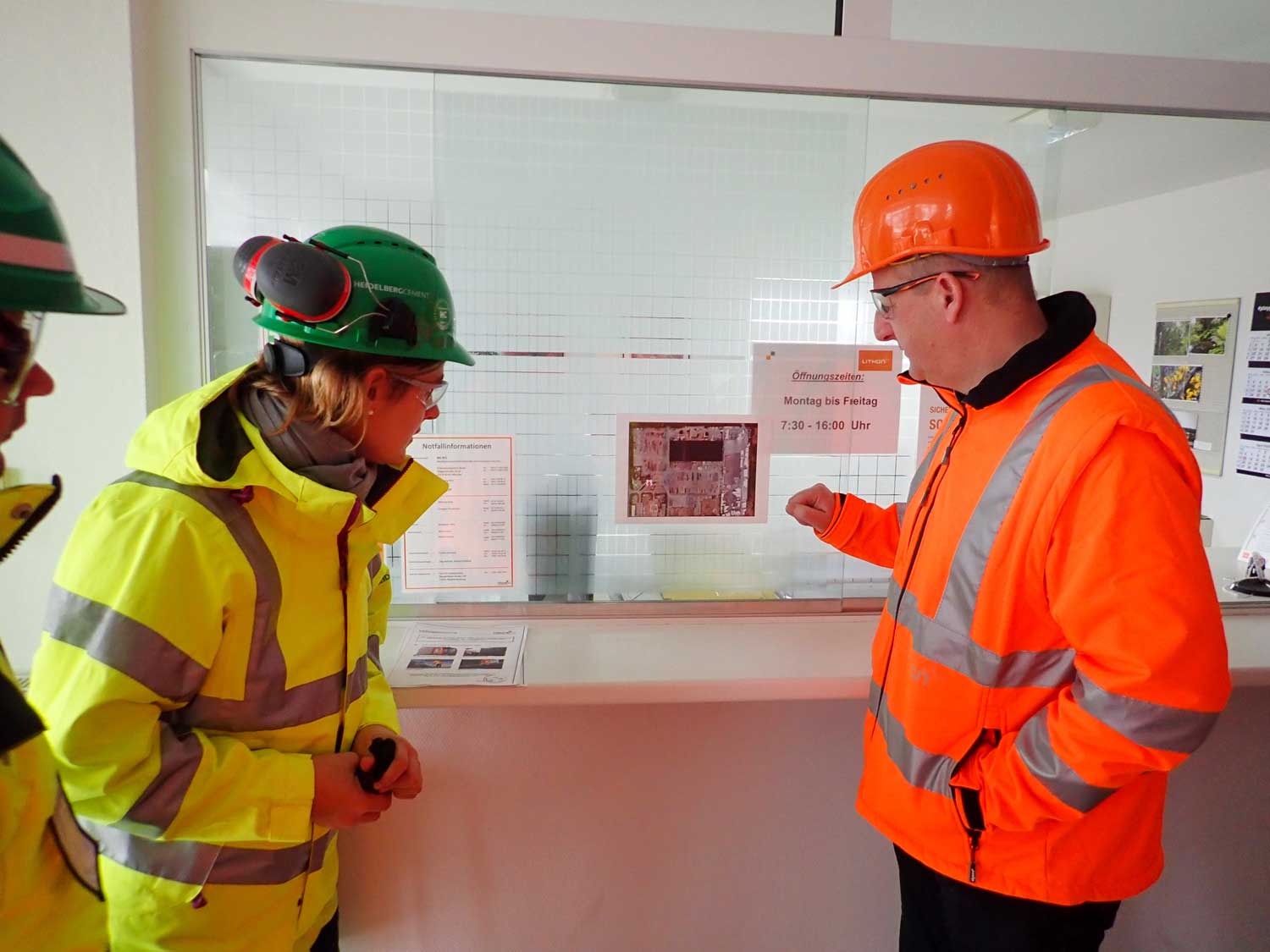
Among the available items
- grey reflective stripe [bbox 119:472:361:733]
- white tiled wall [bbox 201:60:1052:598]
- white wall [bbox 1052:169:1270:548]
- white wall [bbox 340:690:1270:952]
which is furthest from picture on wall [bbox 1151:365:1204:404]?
grey reflective stripe [bbox 119:472:361:733]

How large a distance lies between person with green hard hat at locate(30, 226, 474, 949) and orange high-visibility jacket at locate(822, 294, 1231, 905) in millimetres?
770

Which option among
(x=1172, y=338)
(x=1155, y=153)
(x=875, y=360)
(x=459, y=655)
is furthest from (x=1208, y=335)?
(x=459, y=655)

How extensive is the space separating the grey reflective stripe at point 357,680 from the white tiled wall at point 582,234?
0.56m

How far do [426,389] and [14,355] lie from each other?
522 millimetres

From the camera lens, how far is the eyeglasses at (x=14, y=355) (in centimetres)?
53

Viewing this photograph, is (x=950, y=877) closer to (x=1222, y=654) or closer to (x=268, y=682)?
(x=1222, y=654)

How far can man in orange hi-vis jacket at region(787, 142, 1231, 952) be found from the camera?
846 millimetres

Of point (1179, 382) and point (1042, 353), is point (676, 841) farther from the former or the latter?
point (1179, 382)

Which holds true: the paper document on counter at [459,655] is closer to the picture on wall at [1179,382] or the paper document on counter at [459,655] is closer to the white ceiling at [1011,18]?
the white ceiling at [1011,18]

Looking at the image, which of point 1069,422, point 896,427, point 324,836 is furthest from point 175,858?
point 896,427

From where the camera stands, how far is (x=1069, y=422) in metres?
0.93

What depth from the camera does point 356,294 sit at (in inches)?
36.9

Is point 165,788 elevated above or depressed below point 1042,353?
below

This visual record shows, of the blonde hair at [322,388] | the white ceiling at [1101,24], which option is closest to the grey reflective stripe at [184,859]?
the blonde hair at [322,388]
